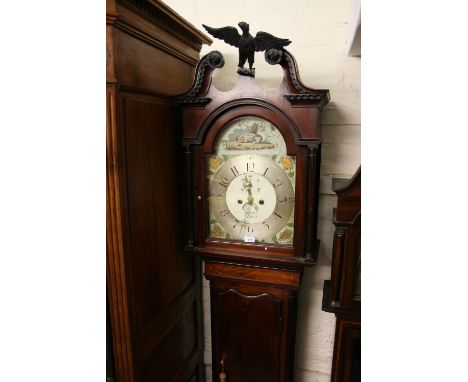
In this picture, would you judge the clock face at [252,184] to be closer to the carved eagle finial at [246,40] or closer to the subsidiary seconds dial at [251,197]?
the subsidiary seconds dial at [251,197]

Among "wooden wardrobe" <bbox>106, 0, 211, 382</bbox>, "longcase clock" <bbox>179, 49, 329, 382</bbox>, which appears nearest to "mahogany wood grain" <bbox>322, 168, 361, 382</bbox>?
"longcase clock" <bbox>179, 49, 329, 382</bbox>

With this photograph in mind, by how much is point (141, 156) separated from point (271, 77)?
621 mm

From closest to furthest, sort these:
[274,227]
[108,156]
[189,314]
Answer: [108,156]
[274,227]
[189,314]

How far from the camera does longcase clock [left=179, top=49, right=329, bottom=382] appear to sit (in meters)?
1.01

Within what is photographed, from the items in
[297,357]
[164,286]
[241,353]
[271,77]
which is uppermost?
[271,77]

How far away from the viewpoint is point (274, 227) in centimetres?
110

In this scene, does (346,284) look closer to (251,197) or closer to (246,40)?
(251,197)

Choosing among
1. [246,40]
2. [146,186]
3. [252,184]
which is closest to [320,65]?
[246,40]

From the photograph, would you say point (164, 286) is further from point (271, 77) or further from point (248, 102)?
point (271, 77)

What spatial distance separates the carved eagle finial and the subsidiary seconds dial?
11.8 inches

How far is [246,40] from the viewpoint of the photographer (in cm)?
97

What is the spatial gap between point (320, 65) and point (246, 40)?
1.28ft

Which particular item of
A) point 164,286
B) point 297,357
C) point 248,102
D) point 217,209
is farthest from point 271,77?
point 297,357

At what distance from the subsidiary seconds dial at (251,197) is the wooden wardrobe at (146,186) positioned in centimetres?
19
